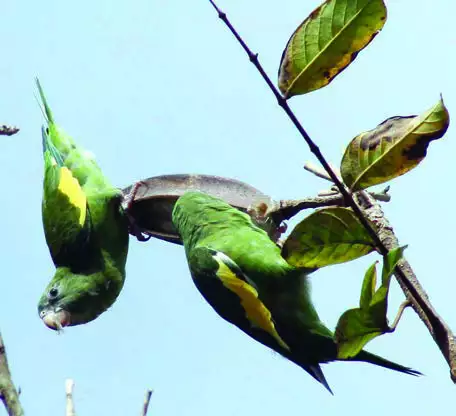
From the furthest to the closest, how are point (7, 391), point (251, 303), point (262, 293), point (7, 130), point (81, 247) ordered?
point (81, 247), point (262, 293), point (251, 303), point (7, 130), point (7, 391)

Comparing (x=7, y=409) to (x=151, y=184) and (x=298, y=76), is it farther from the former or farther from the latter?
(x=151, y=184)

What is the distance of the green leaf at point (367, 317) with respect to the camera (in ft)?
4.10

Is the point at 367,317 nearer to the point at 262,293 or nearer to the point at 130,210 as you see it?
the point at 262,293

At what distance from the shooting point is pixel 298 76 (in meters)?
1.42

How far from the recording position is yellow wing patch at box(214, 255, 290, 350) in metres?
2.85

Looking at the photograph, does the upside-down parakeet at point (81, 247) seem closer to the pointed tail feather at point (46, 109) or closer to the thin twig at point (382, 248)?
the pointed tail feather at point (46, 109)

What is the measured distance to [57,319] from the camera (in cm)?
414

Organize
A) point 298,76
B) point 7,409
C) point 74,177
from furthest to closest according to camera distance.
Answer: point 74,177 → point 298,76 → point 7,409

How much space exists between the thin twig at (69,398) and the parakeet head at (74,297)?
2.77 metres

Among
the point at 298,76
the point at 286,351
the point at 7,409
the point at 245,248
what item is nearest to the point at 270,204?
the point at 245,248

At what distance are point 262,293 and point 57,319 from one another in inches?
63.1

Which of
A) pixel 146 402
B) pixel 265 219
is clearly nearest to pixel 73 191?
pixel 265 219

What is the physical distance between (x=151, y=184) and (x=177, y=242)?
38 cm

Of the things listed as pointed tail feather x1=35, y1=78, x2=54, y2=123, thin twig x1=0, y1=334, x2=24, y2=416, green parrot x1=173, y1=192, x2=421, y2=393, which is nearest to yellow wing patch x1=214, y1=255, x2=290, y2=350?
green parrot x1=173, y1=192, x2=421, y2=393
